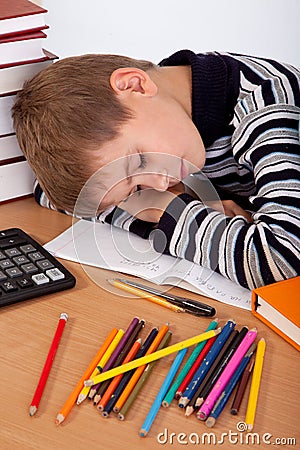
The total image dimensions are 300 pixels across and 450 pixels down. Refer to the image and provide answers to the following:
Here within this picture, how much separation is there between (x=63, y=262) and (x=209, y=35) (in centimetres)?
183

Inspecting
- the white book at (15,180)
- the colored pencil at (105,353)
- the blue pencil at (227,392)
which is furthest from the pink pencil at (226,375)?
the white book at (15,180)

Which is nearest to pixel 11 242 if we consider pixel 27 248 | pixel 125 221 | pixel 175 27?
pixel 27 248

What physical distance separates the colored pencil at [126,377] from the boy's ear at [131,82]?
0.35 metres

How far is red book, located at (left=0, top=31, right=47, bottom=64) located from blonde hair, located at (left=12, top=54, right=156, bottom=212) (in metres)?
0.05

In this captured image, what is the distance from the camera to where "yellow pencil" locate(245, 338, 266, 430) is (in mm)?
688

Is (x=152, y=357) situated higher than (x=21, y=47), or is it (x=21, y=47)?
(x=21, y=47)

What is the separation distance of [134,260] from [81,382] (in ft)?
0.86

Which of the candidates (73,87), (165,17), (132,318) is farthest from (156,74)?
(165,17)

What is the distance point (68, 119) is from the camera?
3.16 ft

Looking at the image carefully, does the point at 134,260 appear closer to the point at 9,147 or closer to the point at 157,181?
the point at 157,181

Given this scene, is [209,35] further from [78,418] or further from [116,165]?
[78,418]

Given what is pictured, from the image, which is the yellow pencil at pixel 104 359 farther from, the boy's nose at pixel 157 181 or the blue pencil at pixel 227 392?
the boy's nose at pixel 157 181

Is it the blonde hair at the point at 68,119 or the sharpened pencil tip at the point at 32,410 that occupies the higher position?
the blonde hair at the point at 68,119

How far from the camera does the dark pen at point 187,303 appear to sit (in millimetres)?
843
